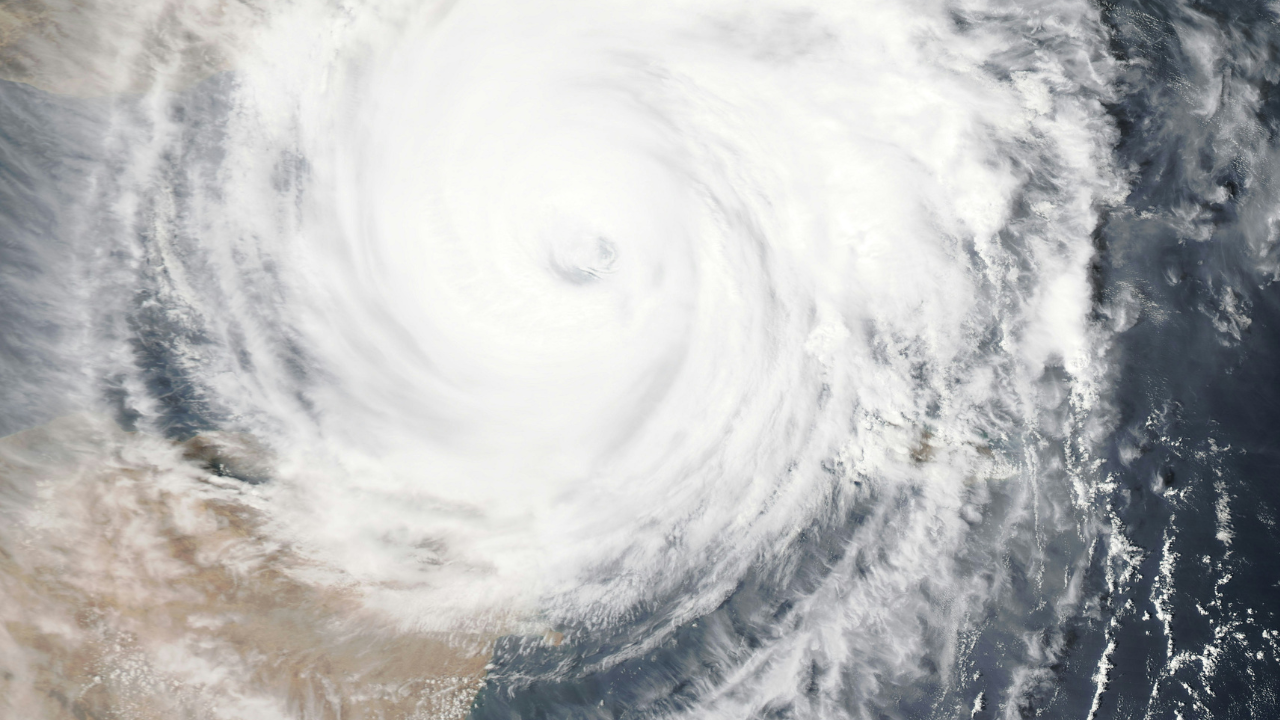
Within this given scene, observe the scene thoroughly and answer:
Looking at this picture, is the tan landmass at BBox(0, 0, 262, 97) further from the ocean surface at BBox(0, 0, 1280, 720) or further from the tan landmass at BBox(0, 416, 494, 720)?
the tan landmass at BBox(0, 416, 494, 720)

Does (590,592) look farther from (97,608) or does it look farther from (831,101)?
(831,101)

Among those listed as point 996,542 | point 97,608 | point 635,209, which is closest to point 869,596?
point 996,542

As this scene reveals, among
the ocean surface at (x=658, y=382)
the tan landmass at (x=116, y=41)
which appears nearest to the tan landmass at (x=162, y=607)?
the ocean surface at (x=658, y=382)

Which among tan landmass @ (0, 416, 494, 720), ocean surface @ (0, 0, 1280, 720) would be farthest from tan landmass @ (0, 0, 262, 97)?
tan landmass @ (0, 416, 494, 720)

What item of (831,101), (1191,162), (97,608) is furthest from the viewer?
(831,101)

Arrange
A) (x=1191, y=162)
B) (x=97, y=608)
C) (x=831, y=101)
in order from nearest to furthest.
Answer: (x=97, y=608) < (x=1191, y=162) < (x=831, y=101)

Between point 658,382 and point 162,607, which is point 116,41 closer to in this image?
point 162,607

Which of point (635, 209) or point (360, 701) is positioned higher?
point (635, 209)
